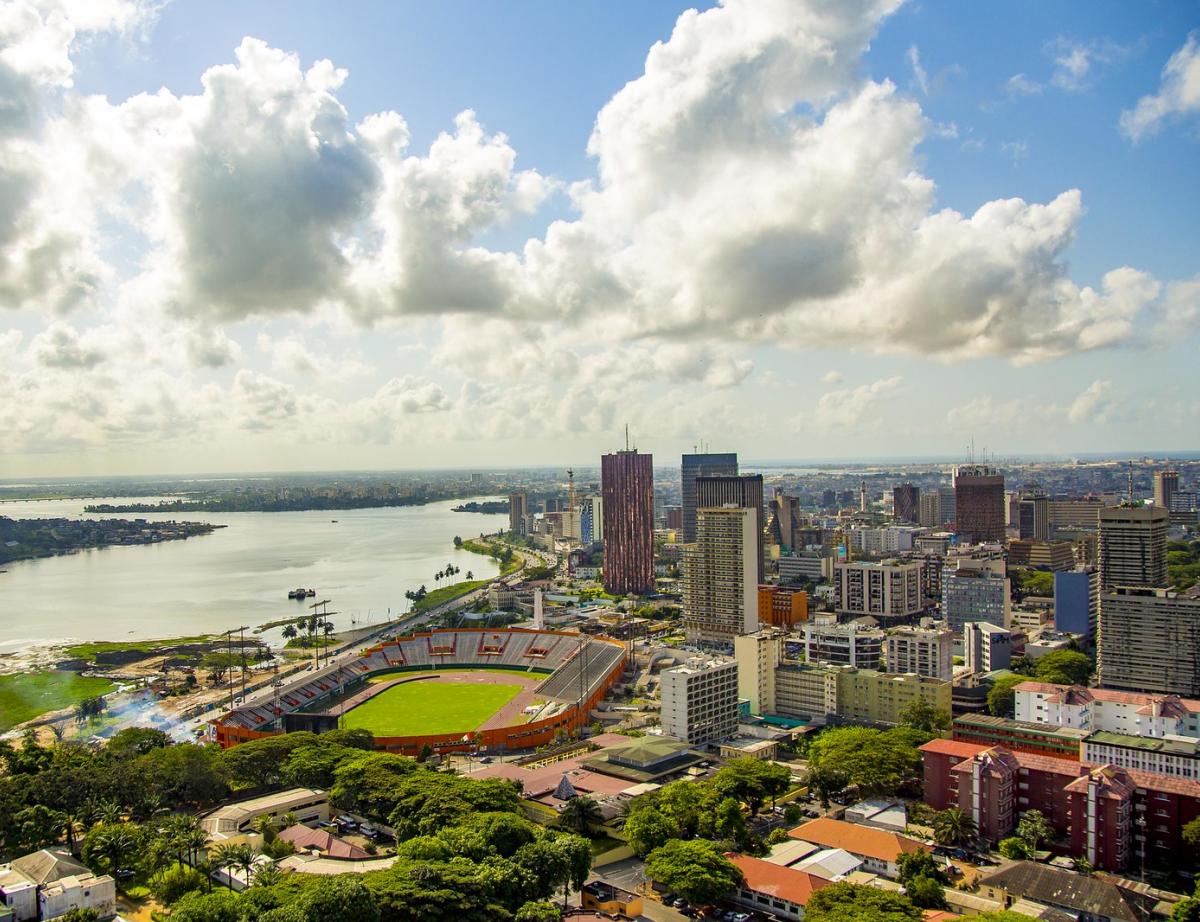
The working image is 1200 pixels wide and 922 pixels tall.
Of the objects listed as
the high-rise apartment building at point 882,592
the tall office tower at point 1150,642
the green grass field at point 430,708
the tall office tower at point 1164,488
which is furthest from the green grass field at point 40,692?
the tall office tower at point 1164,488

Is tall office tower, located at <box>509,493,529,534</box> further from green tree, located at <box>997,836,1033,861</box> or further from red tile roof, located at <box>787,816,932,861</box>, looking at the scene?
green tree, located at <box>997,836,1033,861</box>

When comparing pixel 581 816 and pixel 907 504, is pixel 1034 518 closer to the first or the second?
pixel 907 504

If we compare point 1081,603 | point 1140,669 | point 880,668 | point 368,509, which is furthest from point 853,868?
point 368,509

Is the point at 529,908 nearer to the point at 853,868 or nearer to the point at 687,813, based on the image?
the point at 687,813

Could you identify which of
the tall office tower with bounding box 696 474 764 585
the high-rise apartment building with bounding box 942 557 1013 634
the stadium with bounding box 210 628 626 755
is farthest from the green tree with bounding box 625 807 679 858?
the tall office tower with bounding box 696 474 764 585

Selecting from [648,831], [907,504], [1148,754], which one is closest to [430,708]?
[648,831]

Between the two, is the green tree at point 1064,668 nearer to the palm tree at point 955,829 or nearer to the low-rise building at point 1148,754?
the low-rise building at point 1148,754

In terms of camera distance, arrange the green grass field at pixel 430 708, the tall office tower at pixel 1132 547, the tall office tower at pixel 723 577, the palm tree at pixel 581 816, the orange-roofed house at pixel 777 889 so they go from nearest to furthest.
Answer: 1. the orange-roofed house at pixel 777 889
2. the palm tree at pixel 581 816
3. the green grass field at pixel 430 708
4. the tall office tower at pixel 1132 547
5. the tall office tower at pixel 723 577
